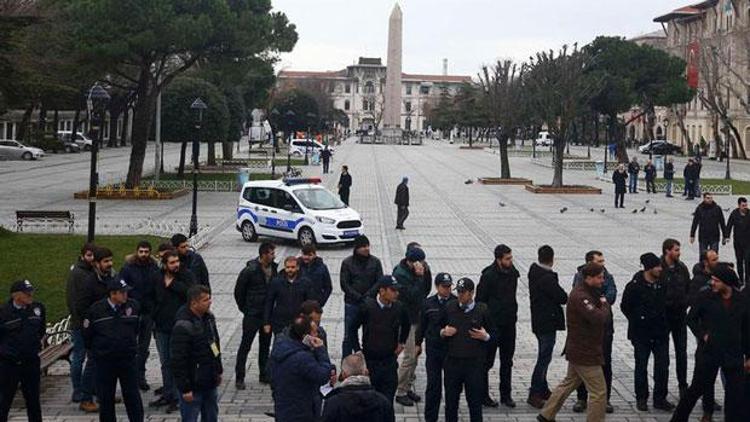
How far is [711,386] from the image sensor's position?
337 inches

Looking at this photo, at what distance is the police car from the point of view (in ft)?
68.4

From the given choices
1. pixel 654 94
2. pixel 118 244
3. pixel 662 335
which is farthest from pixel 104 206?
pixel 654 94

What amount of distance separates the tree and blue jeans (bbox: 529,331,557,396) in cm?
2397

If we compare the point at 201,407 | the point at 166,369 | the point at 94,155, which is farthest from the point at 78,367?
the point at 94,155

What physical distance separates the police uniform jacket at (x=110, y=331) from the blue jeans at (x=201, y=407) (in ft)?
2.72

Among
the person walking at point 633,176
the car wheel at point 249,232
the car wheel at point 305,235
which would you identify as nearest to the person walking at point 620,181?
the person walking at point 633,176

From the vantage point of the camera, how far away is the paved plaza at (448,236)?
973cm

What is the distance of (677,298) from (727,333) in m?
1.12

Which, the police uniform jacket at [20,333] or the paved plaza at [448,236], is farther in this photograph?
the paved plaza at [448,236]

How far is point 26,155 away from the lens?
56.7 meters

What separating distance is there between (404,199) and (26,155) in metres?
38.7

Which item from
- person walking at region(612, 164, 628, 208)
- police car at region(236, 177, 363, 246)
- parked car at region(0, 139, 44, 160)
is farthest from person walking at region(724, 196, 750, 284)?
parked car at region(0, 139, 44, 160)

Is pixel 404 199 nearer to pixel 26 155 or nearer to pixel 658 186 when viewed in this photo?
pixel 658 186

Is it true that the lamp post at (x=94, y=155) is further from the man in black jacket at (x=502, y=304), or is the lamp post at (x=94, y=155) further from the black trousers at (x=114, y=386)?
the man in black jacket at (x=502, y=304)
